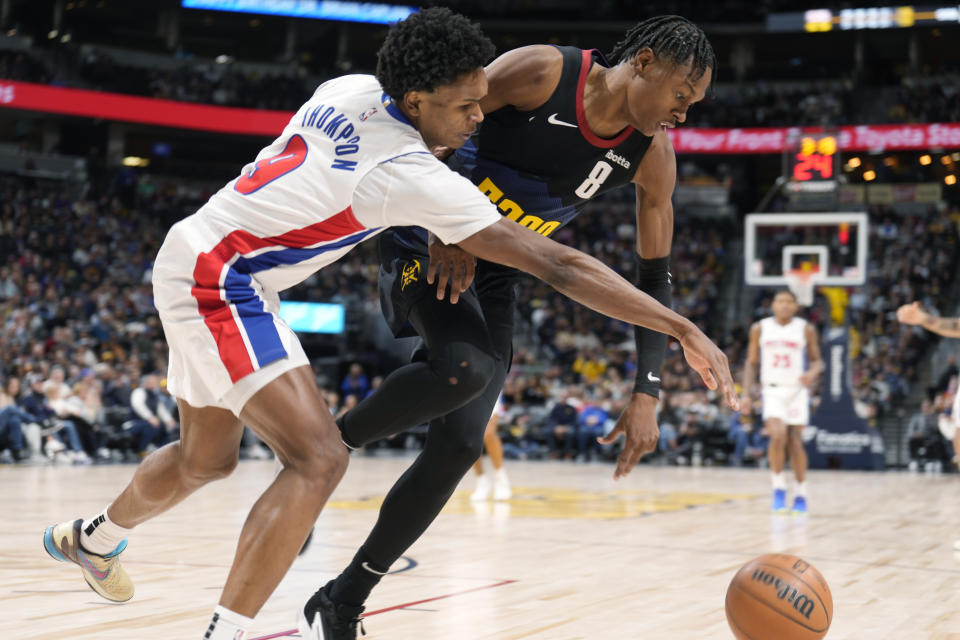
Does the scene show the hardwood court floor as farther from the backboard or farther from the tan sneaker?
the backboard

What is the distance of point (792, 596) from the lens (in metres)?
3.41

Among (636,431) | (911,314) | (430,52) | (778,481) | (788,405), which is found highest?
(430,52)

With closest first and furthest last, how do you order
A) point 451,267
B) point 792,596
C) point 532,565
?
point 451,267, point 792,596, point 532,565

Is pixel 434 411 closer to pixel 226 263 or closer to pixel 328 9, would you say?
pixel 226 263

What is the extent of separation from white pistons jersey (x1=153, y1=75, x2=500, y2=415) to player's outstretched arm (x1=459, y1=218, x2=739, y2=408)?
62 millimetres

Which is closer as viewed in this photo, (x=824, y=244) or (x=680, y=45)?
(x=680, y=45)

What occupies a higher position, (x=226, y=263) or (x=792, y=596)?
(x=226, y=263)

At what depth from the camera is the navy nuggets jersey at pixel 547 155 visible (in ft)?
11.9

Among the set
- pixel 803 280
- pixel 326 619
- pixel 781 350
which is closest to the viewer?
pixel 326 619

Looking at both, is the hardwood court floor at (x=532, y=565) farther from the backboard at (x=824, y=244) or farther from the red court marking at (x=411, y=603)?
the backboard at (x=824, y=244)

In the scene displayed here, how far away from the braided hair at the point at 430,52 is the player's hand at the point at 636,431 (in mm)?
1231

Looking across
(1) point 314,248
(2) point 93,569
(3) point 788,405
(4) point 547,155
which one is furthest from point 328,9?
(1) point 314,248

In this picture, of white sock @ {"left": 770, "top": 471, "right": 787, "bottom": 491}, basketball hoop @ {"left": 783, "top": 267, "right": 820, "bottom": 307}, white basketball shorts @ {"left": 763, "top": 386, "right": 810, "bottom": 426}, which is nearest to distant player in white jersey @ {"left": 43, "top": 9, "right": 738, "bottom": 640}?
white sock @ {"left": 770, "top": 471, "right": 787, "bottom": 491}

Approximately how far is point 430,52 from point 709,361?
109 centimetres
